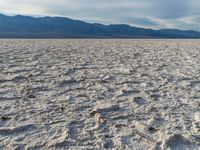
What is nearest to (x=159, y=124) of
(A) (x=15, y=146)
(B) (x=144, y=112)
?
(B) (x=144, y=112)

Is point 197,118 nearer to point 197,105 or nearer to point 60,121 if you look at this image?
point 197,105

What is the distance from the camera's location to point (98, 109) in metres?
5.27

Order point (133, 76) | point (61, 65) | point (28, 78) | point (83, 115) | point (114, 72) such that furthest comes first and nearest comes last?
point (61, 65)
point (114, 72)
point (133, 76)
point (28, 78)
point (83, 115)

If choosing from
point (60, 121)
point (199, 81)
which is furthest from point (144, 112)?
point (199, 81)

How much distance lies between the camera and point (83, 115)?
4.98 metres

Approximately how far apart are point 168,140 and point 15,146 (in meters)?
1.87

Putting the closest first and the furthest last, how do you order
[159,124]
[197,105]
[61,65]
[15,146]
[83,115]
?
1. [15,146]
2. [159,124]
3. [83,115]
4. [197,105]
5. [61,65]

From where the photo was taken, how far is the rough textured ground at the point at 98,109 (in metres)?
4.12

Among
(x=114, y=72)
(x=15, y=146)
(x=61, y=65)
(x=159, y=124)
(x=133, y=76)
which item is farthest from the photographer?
(x=61, y=65)

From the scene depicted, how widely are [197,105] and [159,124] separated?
4.06ft

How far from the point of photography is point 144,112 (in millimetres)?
5180

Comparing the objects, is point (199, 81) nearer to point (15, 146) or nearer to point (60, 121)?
point (60, 121)

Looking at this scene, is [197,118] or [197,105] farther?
[197,105]

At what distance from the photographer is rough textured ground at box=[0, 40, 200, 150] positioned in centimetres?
412
